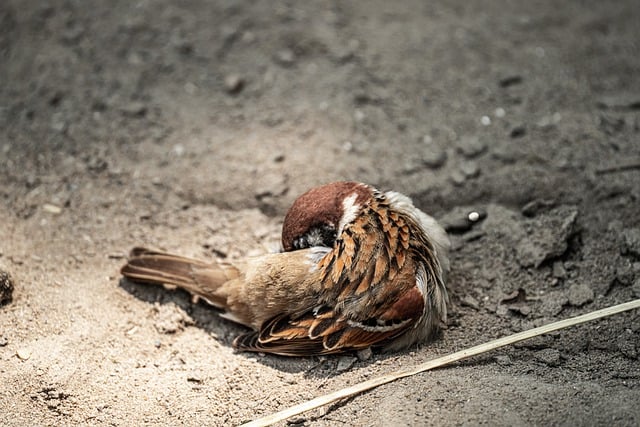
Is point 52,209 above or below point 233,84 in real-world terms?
below

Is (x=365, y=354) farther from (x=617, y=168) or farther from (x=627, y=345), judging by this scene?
(x=617, y=168)

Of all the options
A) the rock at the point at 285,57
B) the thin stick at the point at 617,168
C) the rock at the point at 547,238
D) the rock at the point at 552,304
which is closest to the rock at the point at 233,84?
the rock at the point at 285,57

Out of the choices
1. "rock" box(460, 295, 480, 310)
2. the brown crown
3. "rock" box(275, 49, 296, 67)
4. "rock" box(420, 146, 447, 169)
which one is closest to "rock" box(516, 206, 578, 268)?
"rock" box(460, 295, 480, 310)

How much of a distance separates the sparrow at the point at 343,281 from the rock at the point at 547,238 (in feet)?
1.77

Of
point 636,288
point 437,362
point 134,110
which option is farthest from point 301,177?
point 636,288

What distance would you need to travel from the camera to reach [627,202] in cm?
437

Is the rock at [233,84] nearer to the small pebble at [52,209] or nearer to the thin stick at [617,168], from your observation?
the small pebble at [52,209]

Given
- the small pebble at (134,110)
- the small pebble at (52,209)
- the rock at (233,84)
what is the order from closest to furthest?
the small pebble at (52,209)
the small pebble at (134,110)
the rock at (233,84)

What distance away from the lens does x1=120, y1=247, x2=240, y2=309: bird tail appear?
4.00m

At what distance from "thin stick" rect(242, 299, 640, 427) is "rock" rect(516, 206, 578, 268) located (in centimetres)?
52

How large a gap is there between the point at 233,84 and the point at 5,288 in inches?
90.7

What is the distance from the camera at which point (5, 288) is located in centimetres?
386

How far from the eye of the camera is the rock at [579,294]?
383 cm

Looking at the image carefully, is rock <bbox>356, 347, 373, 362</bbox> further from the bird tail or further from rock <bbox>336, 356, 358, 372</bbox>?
the bird tail
